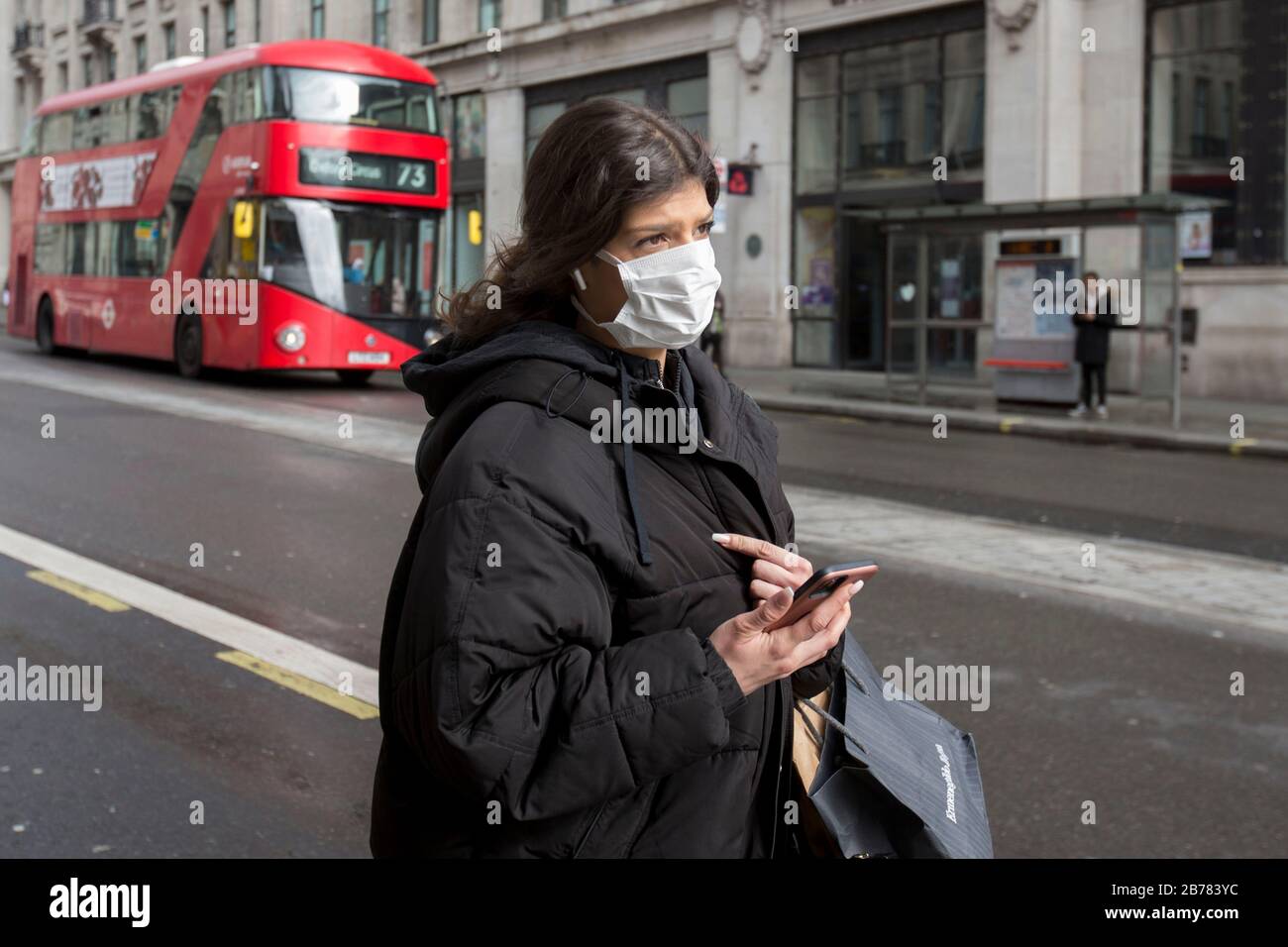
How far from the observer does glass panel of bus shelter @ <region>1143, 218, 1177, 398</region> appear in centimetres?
1792

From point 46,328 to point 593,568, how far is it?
88.4 ft

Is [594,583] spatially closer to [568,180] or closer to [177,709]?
[568,180]

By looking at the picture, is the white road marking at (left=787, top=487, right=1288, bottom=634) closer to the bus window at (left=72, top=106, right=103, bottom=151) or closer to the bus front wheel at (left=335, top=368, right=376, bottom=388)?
the bus front wheel at (left=335, top=368, right=376, bottom=388)

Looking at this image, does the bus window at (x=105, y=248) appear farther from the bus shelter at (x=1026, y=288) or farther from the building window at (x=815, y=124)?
the building window at (x=815, y=124)

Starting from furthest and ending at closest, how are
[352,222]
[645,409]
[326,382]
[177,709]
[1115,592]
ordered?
1. [326,382]
2. [352,222]
3. [1115,592]
4. [177,709]
5. [645,409]

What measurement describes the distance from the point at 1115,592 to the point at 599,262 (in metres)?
6.13

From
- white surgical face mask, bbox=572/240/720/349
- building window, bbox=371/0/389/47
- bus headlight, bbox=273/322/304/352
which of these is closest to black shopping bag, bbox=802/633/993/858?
white surgical face mask, bbox=572/240/720/349

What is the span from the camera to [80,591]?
7.36 metres

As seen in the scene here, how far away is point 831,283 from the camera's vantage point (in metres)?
26.5

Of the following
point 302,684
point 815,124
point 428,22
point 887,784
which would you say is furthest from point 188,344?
point 887,784

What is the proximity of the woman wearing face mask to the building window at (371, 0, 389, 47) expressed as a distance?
38.0m

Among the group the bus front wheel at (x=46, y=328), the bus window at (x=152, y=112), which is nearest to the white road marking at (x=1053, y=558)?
the bus window at (x=152, y=112)

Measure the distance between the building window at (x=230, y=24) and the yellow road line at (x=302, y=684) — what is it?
137 ft
